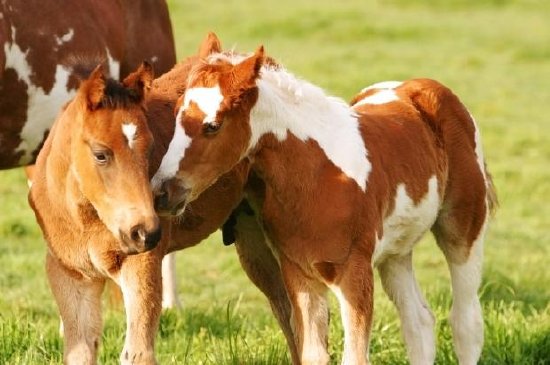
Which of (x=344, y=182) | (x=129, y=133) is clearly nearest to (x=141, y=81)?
(x=129, y=133)

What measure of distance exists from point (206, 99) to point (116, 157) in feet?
1.64

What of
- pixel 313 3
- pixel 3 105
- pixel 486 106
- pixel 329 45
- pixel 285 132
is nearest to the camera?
pixel 285 132

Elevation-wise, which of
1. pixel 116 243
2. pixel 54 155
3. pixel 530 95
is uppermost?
pixel 54 155

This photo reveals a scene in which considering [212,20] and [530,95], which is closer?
[530,95]

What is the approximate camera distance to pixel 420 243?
1055 centimetres

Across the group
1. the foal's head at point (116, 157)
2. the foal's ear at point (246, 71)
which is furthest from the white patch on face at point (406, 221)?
the foal's head at point (116, 157)

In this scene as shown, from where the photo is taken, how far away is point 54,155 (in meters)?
4.90

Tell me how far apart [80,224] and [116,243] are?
0.17 meters

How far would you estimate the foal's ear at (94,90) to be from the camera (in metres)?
4.61

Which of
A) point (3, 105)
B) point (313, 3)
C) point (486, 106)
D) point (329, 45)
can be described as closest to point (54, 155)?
point (3, 105)

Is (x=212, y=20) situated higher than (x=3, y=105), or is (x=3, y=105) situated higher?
(x=3, y=105)

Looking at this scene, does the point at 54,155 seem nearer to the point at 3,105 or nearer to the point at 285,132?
the point at 285,132

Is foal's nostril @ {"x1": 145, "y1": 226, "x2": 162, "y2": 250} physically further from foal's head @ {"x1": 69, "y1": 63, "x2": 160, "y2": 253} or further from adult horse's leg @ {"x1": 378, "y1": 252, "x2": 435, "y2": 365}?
adult horse's leg @ {"x1": 378, "y1": 252, "x2": 435, "y2": 365}

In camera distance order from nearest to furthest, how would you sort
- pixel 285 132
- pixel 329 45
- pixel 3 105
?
pixel 285 132
pixel 3 105
pixel 329 45
